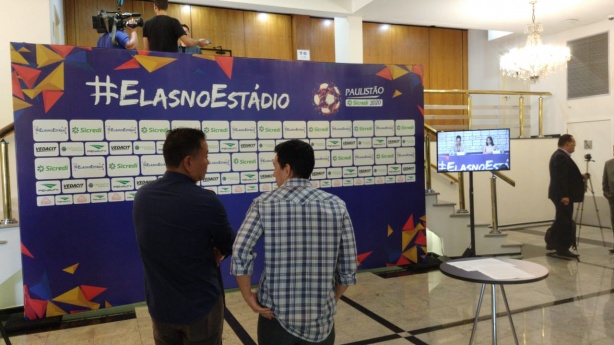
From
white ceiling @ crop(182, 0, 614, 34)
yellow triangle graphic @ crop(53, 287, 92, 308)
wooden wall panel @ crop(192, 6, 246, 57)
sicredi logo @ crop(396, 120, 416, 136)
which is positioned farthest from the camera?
wooden wall panel @ crop(192, 6, 246, 57)

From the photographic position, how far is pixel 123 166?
4.04m

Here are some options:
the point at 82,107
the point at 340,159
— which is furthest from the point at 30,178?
the point at 340,159

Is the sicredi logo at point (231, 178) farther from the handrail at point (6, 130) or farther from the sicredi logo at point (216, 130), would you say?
the handrail at point (6, 130)

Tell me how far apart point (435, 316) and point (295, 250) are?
2.59 meters

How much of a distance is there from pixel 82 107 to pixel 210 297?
2.84m

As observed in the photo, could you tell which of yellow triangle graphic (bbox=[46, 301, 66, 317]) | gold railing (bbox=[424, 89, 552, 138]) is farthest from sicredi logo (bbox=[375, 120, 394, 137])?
yellow triangle graphic (bbox=[46, 301, 66, 317])

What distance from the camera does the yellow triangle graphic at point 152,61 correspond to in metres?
4.05

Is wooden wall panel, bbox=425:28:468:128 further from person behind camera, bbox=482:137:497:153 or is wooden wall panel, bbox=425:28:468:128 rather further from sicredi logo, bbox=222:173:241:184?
sicredi logo, bbox=222:173:241:184

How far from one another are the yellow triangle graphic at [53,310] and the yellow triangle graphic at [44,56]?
2080 mm

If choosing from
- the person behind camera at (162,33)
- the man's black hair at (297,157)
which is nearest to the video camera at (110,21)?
the person behind camera at (162,33)

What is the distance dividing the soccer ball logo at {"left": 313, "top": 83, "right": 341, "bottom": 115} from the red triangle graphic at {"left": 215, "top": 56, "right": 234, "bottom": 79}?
3.13 ft

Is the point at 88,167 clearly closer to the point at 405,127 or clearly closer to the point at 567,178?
the point at 405,127

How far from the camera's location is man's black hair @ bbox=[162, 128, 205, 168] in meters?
1.79

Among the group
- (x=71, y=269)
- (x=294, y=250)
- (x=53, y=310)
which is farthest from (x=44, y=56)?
(x=294, y=250)
